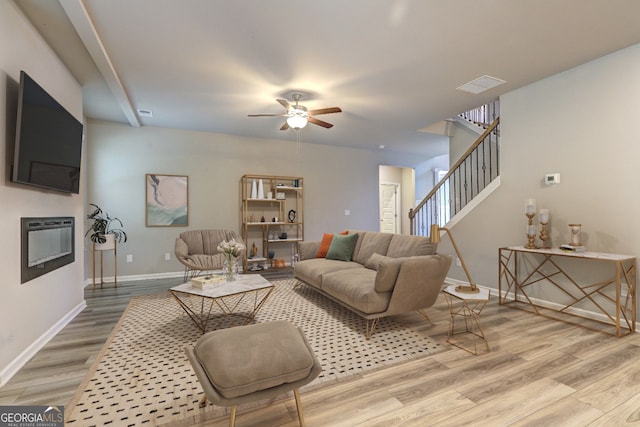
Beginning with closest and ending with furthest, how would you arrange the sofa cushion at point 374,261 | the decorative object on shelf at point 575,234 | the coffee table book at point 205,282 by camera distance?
the coffee table book at point 205,282, the decorative object on shelf at point 575,234, the sofa cushion at point 374,261

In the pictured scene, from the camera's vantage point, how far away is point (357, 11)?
231 cm

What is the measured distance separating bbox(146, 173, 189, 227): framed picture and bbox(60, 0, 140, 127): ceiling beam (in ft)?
5.07

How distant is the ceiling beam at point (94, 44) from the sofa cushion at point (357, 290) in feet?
10.2

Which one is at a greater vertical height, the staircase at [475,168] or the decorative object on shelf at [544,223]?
the staircase at [475,168]

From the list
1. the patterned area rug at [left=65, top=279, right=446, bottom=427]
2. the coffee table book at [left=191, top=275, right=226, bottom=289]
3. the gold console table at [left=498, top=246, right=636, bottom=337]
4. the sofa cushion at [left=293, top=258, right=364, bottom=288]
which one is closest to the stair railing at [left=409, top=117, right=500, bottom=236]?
the gold console table at [left=498, top=246, right=636, bottom=337]

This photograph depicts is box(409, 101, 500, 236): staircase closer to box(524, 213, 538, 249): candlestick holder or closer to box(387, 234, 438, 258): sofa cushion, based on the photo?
box(524, 213, 538, 249): candlestick holder

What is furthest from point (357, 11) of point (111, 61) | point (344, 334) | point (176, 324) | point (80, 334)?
point (80, 334)

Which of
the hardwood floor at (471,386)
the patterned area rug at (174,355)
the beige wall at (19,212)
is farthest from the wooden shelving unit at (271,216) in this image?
the hardwood floor at (471,386)

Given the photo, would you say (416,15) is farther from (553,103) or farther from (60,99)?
(60,99)

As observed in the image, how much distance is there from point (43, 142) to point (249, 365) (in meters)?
2.61

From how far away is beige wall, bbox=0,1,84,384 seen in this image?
2.13 metres

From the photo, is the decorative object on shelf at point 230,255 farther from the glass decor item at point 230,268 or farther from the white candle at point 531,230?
the white candle at point 531,230

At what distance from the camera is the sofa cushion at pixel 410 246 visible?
3.13 metres

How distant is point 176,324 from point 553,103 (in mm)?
4818
